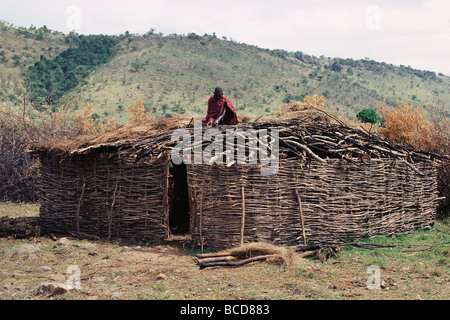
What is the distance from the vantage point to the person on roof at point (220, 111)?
336 inches

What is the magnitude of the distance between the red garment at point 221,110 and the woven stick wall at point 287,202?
1.92 meters

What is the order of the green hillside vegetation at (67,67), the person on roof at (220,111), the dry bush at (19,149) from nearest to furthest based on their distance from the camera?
the person on roof at (220,111) < the dry bush at (19,149) < the green hillside vegetation at (67,67)

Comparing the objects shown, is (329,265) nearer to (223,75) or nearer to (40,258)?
(40,258)

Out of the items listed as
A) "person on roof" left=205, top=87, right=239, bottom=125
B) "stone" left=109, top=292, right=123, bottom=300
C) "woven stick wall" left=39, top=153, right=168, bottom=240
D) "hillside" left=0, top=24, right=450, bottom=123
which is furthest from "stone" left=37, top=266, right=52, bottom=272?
"hillside" left=0, top=24, right=450, bottom=123

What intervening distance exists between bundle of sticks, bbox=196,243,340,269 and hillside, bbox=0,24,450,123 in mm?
19794

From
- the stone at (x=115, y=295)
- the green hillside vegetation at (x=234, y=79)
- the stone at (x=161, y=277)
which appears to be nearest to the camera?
the stone at (x=115, y=295)

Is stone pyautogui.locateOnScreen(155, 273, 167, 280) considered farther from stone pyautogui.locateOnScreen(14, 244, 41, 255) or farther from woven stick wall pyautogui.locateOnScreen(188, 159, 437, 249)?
stone pyautogui.locateOnScreen(14, 244, 41, 255)

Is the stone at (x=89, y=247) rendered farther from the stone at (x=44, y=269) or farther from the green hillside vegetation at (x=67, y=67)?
the green hillside vegetation at (x=67, y=67)

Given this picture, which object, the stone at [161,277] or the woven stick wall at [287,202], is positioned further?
the woven stick wall at [287,202]

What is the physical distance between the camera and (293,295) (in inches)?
192

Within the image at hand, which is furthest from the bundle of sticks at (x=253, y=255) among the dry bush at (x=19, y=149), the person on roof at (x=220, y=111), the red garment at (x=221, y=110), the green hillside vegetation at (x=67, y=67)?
the green hillside vegetation at (x=67, y=67)

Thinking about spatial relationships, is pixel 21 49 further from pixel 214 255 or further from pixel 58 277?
pixel 214 255
